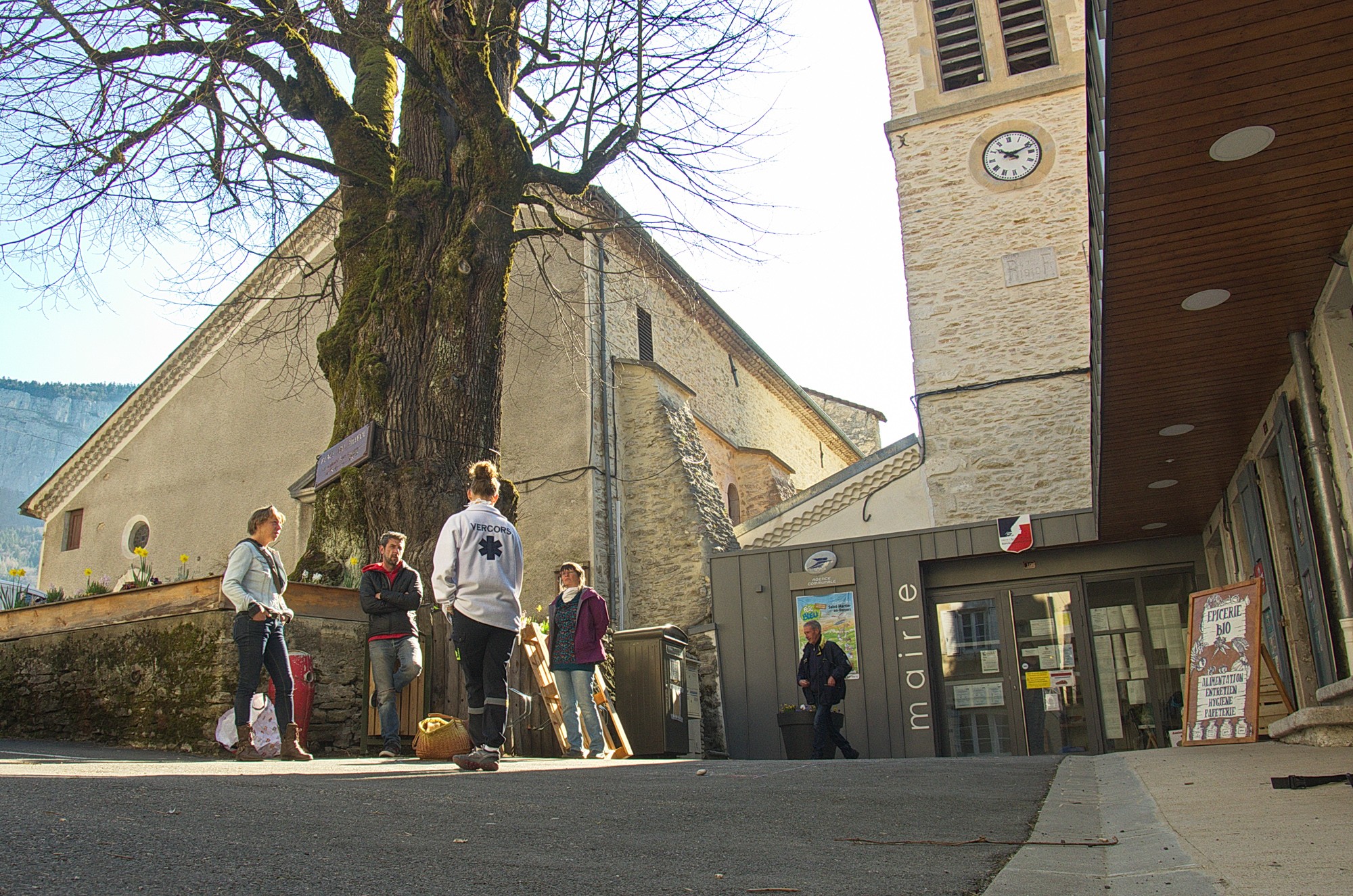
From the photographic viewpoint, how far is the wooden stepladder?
9.17 m

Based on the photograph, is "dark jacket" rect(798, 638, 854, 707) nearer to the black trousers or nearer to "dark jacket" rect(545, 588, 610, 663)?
"dark jacket" rect(545, 588, 610, 663)

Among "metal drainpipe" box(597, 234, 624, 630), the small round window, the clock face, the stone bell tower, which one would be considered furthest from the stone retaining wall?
the small round window

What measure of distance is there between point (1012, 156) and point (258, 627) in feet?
54.2

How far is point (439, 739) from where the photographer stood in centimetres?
699

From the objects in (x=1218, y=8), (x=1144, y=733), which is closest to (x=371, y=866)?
(x=1218, y=8)

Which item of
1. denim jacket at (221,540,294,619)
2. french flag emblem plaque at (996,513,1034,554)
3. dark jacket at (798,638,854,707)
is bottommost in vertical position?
dark jacket at (798,638,854,707)

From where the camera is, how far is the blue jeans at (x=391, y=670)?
296 inches

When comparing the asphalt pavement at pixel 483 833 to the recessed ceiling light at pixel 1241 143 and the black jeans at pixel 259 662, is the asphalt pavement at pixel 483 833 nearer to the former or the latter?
the black jeans at pixel 259 662

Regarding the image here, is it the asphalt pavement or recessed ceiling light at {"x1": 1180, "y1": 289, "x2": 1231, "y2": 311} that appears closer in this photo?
the asphalt pavement

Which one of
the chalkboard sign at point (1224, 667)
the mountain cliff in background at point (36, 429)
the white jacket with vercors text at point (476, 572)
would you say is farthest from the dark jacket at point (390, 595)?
the mountain cliff in background at point (36, 429)

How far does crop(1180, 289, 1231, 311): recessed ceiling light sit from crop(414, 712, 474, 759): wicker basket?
5.29 m

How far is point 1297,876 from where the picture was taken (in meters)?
2.27

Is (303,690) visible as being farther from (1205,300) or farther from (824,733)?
(1205,300)

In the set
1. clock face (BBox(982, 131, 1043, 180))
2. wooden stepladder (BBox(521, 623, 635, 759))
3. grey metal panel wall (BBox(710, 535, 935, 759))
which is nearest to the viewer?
wooden stepladder (BBox(521, 623, 635, 759))
